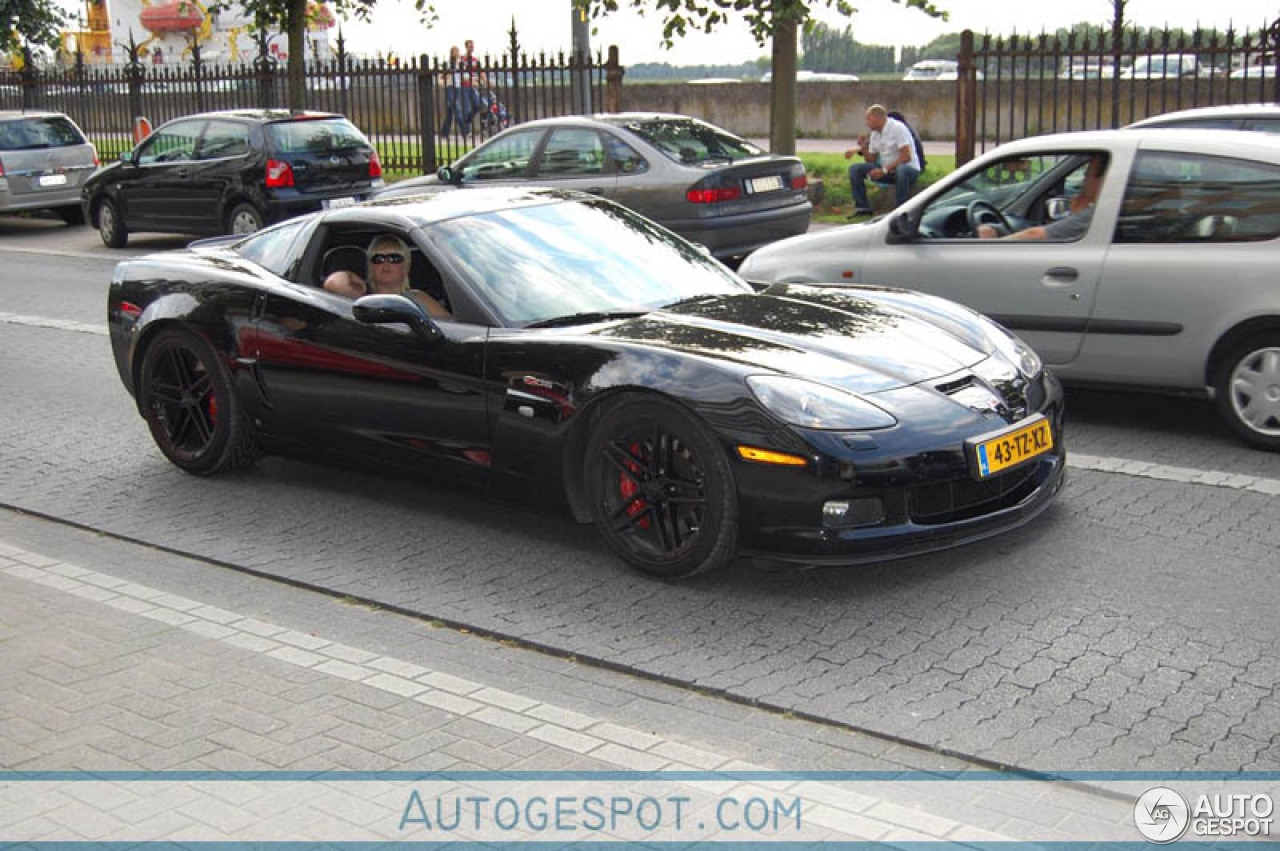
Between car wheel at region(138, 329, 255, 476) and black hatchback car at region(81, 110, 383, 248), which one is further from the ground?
black hatchback car at region(81, 110, 383, 248)

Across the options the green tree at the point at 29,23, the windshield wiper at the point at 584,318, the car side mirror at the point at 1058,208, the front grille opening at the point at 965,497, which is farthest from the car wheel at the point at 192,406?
the green tree at the point at 29,23

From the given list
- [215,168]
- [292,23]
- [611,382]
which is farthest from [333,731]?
[292,23]

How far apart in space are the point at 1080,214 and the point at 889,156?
1074cm

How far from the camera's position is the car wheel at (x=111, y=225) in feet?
62.5

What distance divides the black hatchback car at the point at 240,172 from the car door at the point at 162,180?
0.01m

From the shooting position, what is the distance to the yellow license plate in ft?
17.5

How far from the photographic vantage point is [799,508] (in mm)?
5160

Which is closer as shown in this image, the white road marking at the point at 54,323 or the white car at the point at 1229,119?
the white car at the point at 1229,119

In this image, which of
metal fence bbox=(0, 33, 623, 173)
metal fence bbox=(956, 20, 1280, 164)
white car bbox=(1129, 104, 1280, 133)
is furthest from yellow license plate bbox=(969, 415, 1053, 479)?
metal fence bbox=(0, 33, 623, 173)

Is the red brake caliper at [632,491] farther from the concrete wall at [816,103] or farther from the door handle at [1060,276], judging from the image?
the concrete wall at [816,103]

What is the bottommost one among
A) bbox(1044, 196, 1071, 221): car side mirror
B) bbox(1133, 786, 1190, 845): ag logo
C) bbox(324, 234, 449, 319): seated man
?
bbox(1133, 786, 1190, 845): ag logo

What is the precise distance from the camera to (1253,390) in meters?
7.28

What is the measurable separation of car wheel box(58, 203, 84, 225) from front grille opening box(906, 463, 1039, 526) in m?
19.1

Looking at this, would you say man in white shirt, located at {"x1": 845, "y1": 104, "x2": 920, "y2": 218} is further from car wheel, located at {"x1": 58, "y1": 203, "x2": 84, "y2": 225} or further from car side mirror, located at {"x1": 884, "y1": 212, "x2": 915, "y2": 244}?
car wheel, located at {"x1": 58, "y1": 203, "x2": 84, "y2": 225}
